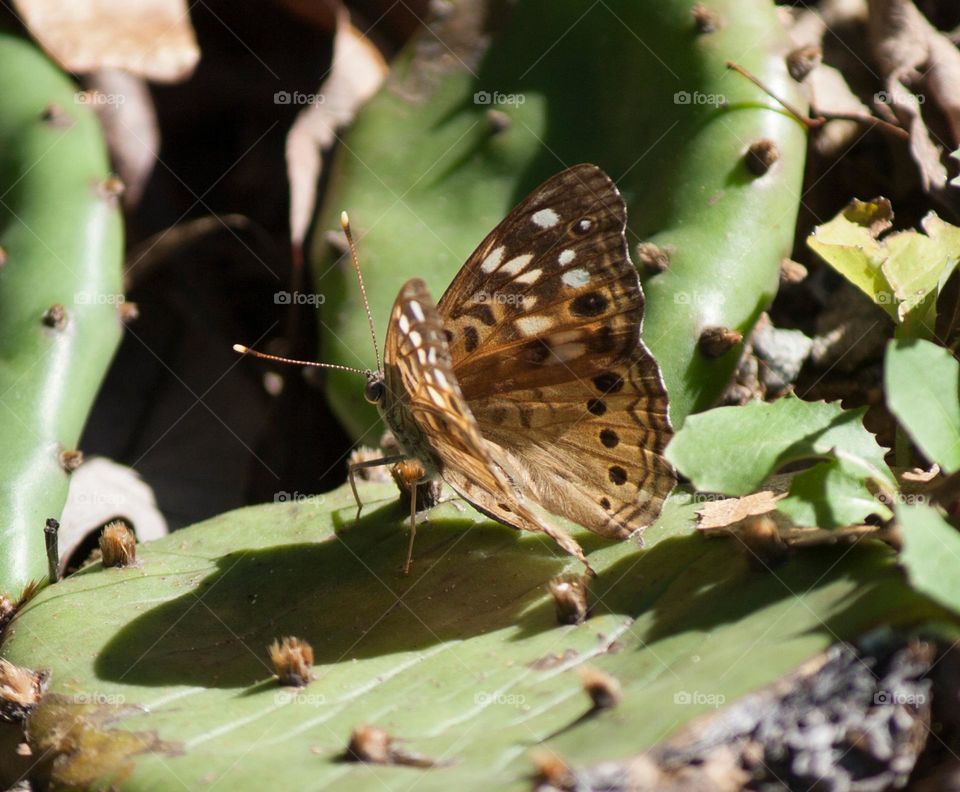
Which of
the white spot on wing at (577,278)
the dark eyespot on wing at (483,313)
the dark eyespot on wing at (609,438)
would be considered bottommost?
the dark eyespot on wing at (609,438)

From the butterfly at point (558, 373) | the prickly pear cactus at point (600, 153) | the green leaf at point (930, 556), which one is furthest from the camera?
the prickly pear cactus at point (600, 153)

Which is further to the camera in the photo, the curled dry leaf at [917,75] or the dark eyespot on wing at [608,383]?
the curled dry leaf at [917,75]

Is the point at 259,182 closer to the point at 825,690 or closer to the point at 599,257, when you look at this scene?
the point at 599,257

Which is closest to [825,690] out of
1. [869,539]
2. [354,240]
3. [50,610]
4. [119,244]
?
[869,539]

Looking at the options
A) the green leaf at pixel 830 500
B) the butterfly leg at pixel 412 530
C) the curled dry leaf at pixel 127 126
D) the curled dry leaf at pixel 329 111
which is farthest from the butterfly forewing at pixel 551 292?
the curled dry leaf at pixel 127 126

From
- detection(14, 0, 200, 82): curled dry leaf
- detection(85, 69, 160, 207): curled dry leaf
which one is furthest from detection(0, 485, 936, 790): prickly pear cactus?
detection(14, 0, 200, 82): curled dry leaf

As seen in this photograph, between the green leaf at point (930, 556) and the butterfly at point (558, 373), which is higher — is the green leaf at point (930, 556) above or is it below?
above

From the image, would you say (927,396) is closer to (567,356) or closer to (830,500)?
(830,500)

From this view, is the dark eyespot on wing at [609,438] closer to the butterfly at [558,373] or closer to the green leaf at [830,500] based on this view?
the butterfly at [558,373]
